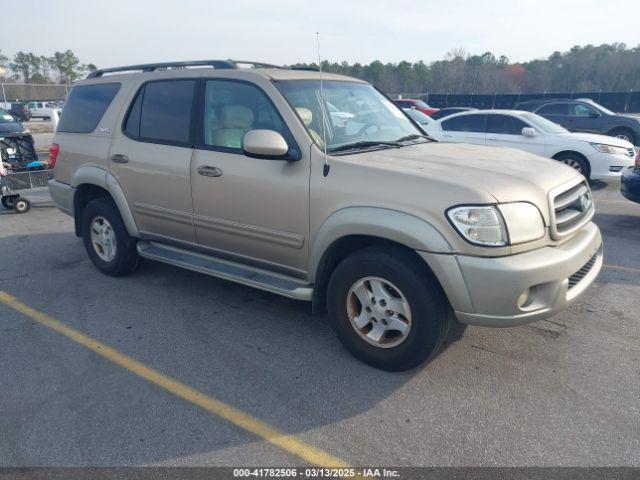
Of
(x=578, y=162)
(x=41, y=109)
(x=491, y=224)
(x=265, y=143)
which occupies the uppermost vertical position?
(x=265, y=143)

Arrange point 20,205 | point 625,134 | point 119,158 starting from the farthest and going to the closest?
point 625,134, point 20,205, point 119,158

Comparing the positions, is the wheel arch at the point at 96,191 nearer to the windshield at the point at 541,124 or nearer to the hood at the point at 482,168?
the hood at the point at 482,168

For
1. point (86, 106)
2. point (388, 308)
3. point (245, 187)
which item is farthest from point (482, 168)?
point (86, 106)

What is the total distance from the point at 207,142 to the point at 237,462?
253 cm

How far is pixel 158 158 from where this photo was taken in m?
4.51

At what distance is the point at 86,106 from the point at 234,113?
215 cm

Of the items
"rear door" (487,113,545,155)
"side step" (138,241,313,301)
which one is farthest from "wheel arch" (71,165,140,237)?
"rear door" (487,113,545,155)

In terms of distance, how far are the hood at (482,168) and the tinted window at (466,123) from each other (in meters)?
7.22

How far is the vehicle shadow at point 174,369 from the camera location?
2881mm

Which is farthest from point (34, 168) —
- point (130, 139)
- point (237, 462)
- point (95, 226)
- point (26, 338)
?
point (237, 462)

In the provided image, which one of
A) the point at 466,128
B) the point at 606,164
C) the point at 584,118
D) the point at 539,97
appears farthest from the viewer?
the point at 539,97

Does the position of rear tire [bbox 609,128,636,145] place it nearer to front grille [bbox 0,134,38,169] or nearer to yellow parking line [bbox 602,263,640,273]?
yellow parking line [bbox 602,263,640,273]

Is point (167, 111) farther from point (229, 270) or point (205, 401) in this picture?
point (205, 401)

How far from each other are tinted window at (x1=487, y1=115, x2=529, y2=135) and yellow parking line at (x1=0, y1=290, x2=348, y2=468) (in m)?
9.12
